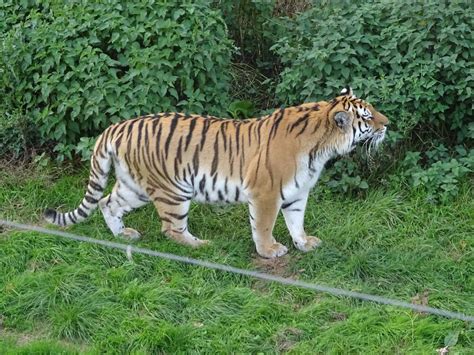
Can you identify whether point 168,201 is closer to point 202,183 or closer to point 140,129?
point 202,183

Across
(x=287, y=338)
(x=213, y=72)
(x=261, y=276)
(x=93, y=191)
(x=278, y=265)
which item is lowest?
(x=278, y=265)

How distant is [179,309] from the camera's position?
5.67m

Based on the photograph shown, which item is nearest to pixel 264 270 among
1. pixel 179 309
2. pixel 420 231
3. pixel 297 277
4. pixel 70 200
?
pixel 297 277

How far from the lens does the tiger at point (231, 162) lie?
6113mm

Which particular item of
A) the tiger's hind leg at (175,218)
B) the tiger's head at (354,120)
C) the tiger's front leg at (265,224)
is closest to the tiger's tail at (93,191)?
the tiger's hind leg at (175,218)

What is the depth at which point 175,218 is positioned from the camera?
20.8 ft

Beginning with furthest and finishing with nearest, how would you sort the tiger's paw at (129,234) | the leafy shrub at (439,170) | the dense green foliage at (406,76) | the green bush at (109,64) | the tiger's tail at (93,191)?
the green bush at (109,64), the dense green foliage at (406,76), the leafy shrub at (439,170), the tiger's paw at (129,234), the tiger's tail at (93,191)

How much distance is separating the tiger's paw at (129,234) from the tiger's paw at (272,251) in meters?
0.93

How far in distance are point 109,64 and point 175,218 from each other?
5.49ft

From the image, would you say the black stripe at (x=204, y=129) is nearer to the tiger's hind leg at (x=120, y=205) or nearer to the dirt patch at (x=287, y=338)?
the tiger's hind leg at (x=120, y=205)

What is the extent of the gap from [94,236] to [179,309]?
1.17 meters

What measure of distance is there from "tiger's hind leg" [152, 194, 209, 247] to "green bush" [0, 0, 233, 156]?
113 cm

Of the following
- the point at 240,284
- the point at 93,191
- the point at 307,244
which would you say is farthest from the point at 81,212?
the point at 307,244

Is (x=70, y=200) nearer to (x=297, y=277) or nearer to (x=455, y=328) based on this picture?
(x=297, y=277)
